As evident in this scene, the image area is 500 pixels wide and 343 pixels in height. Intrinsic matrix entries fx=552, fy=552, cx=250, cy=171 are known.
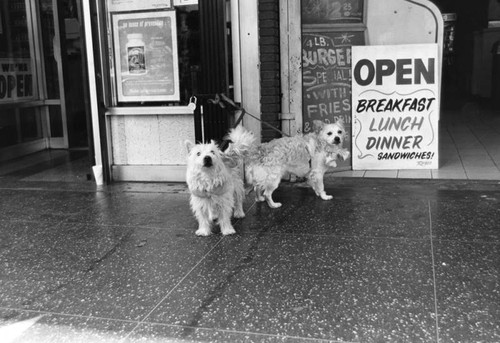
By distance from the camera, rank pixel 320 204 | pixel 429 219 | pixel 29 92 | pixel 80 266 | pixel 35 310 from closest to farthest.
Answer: pixel 35 310 < pixel 80 266 < pixel 429 219 < pixel 320 204 < pixel 29 92

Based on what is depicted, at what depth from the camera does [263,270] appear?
418cm

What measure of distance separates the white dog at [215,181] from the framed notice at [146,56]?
81.0 inches

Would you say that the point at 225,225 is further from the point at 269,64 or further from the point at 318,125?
the point at 269,64

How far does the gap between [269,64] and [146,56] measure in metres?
1.58


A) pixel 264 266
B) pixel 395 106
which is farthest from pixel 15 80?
pixel 264 266

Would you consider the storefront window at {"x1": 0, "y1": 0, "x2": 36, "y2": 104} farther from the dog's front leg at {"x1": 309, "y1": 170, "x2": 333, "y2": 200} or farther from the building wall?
the dog's front leg at {"x1": 309, "y1": 170, "x2": 333, "y2": 200}

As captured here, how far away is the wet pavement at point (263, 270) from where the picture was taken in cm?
332

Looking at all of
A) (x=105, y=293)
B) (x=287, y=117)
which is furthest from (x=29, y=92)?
(x=105, y=293)

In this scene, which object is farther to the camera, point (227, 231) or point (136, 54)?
point (136, 54)

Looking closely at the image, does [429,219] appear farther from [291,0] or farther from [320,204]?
[291,0]

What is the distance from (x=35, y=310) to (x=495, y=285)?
122 inches

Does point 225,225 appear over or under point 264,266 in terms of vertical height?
over

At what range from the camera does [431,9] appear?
22.5ft

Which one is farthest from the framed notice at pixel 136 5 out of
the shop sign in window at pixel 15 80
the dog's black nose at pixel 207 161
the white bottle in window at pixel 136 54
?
the shop sign in window at pixel 15 80
